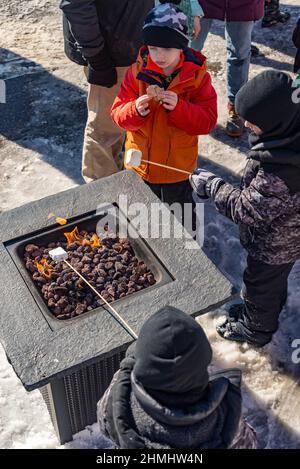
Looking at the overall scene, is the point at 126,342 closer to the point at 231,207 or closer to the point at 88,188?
the point at 231,207

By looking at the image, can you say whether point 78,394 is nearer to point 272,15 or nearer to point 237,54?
A: point 237,54

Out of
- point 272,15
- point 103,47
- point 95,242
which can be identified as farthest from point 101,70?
point 272,15

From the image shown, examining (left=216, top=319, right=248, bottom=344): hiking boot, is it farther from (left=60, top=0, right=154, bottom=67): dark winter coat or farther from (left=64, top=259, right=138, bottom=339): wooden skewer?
(left=60, top=0, right=154, bottom=67): dark winter coat

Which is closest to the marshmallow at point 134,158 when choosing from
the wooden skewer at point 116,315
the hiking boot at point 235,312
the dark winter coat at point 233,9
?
the wooden skewer at point 116,315

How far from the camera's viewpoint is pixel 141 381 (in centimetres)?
200

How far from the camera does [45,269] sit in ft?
9.77

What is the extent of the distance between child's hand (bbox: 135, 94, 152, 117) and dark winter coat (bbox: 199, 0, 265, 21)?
5.91 feet

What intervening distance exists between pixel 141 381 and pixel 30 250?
131cm

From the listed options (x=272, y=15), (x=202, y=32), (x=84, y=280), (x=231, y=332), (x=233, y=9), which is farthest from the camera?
(x=272, y=15)

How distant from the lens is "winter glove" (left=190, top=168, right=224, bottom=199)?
3.08 meters

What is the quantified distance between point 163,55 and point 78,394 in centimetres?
187

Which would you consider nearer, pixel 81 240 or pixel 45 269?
pixel 45 269

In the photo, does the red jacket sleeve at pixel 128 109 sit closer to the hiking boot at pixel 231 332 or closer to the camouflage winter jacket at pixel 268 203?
the camouflage winter jacket at pixel 268 203

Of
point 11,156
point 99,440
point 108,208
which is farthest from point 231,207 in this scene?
point 11,156
